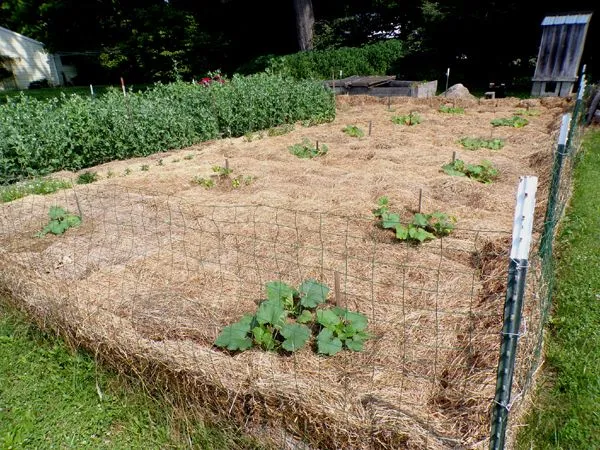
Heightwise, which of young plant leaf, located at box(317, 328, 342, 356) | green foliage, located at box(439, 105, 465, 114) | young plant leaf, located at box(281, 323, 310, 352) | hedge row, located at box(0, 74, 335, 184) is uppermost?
hedge row, located at box(0, 74, 335, 184)

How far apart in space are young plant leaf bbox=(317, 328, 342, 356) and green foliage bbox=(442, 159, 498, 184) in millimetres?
4237

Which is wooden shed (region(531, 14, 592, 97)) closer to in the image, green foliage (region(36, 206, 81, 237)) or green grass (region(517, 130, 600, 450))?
green grass (region(517, 130, 600, 450))

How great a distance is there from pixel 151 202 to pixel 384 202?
2.90m

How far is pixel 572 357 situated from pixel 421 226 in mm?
1897

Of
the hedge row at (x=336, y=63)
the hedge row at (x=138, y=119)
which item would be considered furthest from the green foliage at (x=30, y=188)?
the hedge row at (x=336, y=63)

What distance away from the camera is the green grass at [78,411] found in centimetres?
236

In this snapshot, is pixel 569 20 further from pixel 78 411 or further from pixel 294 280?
pixel 78 411

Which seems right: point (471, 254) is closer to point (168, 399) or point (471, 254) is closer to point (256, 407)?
point (256, 407)

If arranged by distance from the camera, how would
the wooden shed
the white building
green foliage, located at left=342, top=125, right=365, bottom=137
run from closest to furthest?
green foliage, located at left=342, top=125, right=365, bottom=137
the wooden shed
the white building

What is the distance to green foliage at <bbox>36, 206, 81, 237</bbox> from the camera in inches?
182

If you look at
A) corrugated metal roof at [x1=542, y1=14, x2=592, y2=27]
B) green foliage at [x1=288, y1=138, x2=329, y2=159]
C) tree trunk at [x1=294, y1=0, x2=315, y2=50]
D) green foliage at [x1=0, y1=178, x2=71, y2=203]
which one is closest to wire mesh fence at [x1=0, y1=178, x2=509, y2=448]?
green foliage at [x1=0, y1=178, x2=71, y2=203]

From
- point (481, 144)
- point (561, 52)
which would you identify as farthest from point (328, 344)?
point (561, 52)

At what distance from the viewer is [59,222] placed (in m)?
4.77

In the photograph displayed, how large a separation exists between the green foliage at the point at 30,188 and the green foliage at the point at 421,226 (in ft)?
16.0
